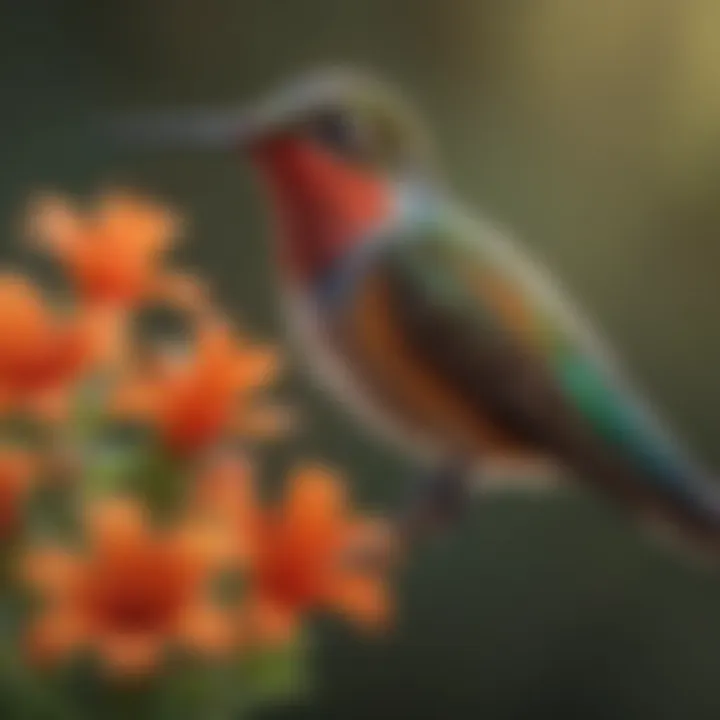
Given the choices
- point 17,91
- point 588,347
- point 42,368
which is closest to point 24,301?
point 42,368

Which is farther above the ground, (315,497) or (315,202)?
(315,202)

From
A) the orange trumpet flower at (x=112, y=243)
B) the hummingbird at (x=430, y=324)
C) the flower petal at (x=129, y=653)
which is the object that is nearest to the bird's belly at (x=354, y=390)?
the hummingbird at (x=430, y=324)

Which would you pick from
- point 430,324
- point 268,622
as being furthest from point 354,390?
point 268,622

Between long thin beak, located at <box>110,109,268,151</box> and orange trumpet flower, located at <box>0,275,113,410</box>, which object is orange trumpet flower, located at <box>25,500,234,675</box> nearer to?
orange trumpet flower, located at <box>0,275,113,410</box>

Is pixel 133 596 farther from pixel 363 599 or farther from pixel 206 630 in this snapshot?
pixel 363 599

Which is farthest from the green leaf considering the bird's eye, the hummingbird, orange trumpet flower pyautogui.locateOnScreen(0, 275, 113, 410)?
the bird's eye

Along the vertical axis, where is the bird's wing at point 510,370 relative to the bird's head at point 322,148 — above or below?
below

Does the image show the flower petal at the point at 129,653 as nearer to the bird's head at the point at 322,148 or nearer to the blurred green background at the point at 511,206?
the blurred green background at the point at 511,206
